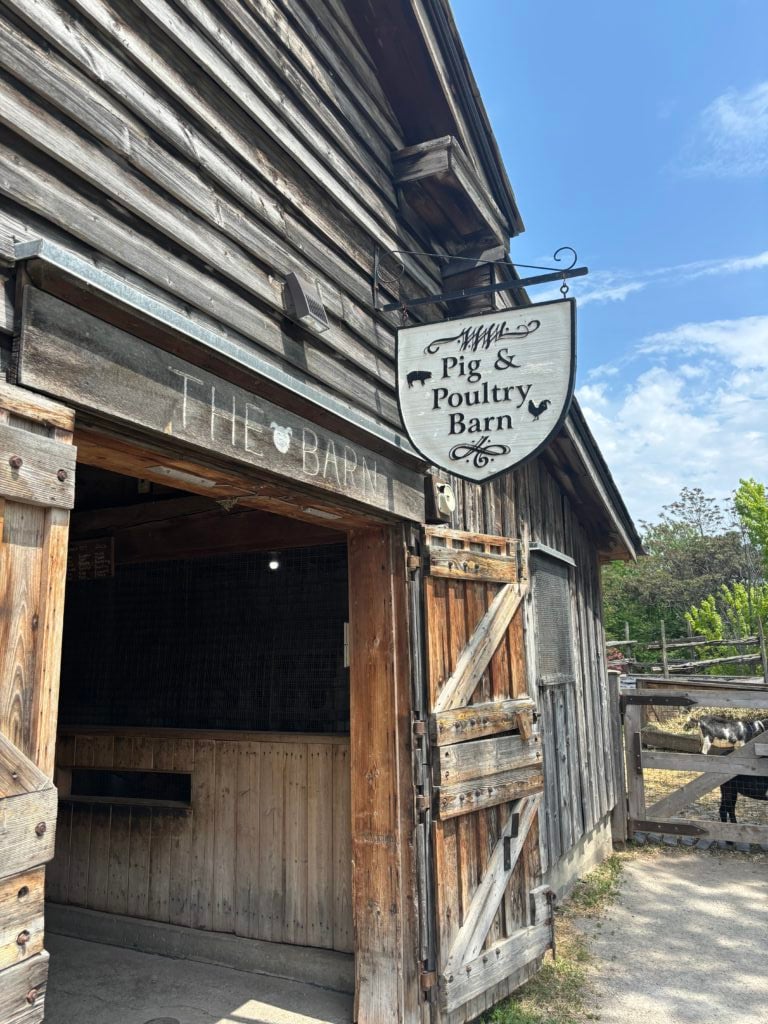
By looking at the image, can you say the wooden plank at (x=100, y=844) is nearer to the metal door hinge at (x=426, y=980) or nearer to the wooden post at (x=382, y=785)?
the wooden post at (x=382, y=785)

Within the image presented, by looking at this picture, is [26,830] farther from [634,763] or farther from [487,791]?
[634,763]

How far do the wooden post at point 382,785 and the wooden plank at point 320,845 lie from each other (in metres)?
0.69

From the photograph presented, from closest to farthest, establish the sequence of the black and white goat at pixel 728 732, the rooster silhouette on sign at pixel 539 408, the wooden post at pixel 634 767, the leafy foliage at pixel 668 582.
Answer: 1. the rooster silhouette on sign at pixel 539 408
2. the wooden post at pixel 634 767
3. the black and white goat at pixel 728 732
4. the leafy foliage at pixel 668 582

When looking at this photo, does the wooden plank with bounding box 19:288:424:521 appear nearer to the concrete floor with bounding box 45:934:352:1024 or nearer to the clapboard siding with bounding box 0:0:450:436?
the clapboard siding with bounding box 0:0:450:436

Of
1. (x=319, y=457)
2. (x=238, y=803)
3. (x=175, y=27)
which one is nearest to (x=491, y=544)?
(x=319, y=457)

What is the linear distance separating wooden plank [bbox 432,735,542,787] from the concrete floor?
1419mm

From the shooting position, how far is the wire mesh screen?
5.14 metres

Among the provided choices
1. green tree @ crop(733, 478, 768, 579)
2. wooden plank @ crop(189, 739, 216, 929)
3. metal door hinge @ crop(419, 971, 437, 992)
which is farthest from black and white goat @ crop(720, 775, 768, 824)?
green tree @ crop(733, 478, 768, 579)

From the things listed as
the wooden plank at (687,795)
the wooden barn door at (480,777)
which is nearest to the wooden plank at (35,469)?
the wooden barn door at (480,777)

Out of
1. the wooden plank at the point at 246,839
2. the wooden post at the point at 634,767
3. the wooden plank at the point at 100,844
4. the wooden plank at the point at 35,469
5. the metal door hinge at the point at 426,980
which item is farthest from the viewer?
the wooden post at the point at 634,767

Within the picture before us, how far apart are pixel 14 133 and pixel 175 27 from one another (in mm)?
1097

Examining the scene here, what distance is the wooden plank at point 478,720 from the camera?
4102 mm

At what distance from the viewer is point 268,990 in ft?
14.6

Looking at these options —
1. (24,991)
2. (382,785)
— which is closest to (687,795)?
(382,785)
